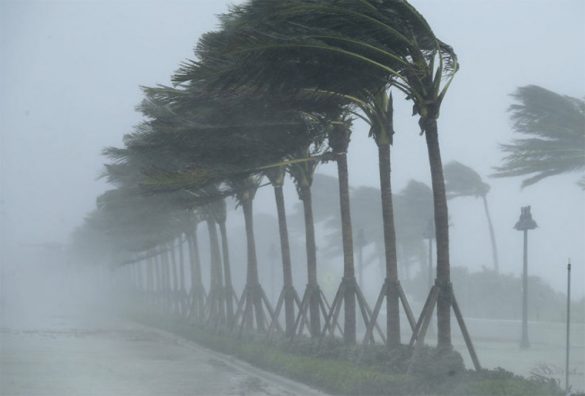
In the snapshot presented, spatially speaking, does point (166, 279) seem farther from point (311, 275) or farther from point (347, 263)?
point (347, 263)

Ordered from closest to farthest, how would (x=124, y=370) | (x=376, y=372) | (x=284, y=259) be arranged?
(x=376, y=372)
(x=124, y=370)
(x=284, y=259)

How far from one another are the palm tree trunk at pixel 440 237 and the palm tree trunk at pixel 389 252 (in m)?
2.24

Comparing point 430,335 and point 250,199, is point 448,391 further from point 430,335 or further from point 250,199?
point 430,335

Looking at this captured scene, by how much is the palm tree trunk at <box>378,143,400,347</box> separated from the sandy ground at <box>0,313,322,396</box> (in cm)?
194

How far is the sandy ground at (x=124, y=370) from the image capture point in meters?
18.2

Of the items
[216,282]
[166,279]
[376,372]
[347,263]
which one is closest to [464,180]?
[166,279]

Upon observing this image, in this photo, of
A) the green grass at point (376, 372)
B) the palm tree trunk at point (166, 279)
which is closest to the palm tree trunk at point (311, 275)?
the green grass at point (376, 372)

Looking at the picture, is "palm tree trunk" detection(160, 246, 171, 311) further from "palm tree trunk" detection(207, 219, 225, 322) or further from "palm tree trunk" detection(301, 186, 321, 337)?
"palm tree trunk" detection(301, 186, 321, 337)

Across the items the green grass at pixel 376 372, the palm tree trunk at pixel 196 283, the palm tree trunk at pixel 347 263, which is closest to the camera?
the green grass at pixel 376 372

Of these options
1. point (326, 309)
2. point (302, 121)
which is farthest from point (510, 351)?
point (302, 121)

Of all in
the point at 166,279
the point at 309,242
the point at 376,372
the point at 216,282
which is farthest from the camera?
the point at 166,279

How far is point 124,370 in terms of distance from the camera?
73.3ft

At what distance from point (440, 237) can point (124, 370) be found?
30.7ft

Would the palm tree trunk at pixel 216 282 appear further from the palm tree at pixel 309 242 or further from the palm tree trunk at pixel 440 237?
the palm tree trunk at pixel 440 237
